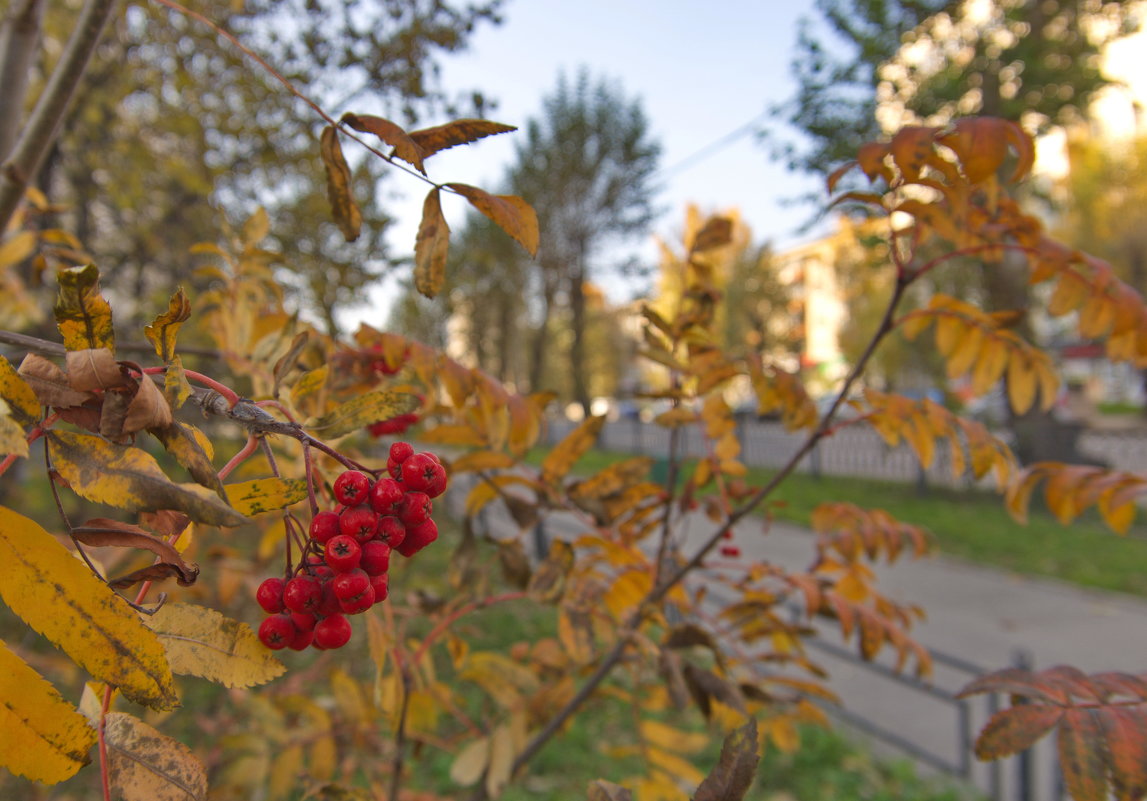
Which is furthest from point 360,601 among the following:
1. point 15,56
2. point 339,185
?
point 15,56

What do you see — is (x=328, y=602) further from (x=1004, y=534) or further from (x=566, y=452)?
(x=1004, y=534)

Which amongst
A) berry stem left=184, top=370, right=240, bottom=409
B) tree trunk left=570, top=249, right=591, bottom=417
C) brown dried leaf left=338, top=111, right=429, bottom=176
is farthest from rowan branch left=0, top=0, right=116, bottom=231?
tree trunk left=570, top=249, right=591, bottom=417

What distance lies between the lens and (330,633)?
1.94ft

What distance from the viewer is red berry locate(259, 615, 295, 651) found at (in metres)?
0.59

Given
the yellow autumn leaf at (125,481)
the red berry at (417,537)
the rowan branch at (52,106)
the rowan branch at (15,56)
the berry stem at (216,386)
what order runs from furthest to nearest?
the rowan branch at (15,56), the rowan branch at (52,106), the red berry at (417,537), the berry stem at (216,386), the yellow autumn leaf at (125,481)

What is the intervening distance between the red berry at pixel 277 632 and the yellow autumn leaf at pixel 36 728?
156 millimetres

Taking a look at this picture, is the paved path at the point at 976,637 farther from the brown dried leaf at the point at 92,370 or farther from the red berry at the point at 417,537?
the brown dried leaf at the point at 92,370

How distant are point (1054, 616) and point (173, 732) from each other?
6281 millimetres

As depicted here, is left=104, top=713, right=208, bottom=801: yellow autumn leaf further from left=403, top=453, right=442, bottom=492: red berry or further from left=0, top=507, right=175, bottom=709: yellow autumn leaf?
left=403, top=453, right=442, bottom=492: red berry

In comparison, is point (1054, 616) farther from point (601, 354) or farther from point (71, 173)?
point (601, 354)

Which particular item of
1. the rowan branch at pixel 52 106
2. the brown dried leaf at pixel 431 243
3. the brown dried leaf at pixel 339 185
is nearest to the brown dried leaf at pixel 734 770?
the brown dried leaf at pixel 431 243

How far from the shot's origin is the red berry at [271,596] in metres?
0.60

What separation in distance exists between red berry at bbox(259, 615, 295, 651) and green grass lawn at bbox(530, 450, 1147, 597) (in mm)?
4971

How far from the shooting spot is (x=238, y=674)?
20.9 inches
